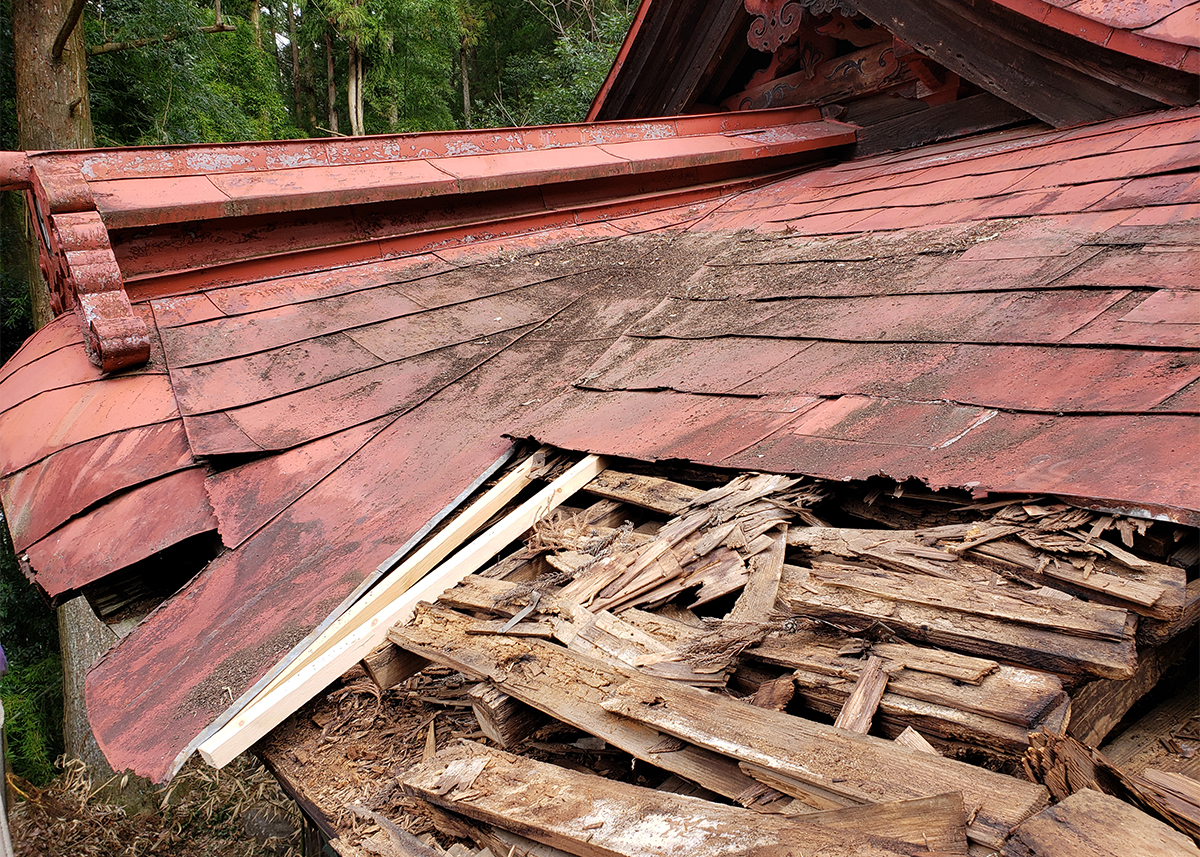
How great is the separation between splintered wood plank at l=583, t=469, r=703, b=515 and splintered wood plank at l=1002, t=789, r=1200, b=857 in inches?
43.0

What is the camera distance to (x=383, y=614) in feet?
6.59

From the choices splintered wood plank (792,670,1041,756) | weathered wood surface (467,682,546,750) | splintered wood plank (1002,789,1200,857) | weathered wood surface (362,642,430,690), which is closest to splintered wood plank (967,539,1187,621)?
splintered wood plank (792,670,1041,756)

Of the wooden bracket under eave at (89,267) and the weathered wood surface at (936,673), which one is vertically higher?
the wooden bracket under eave at (89,267)

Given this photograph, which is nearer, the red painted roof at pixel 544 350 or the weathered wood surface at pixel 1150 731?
the weathered wood surface at pixel 1150 731

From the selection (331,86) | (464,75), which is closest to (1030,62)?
(331,86)

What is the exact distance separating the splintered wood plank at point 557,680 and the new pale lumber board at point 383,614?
0.06 metres

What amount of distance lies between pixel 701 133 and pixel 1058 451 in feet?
12.7

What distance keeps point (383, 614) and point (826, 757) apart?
3.96 feet

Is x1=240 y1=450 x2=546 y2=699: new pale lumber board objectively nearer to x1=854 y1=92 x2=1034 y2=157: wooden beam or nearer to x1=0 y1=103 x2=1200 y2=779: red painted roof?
x1=0 y1=103 x2=1200 y2=779: red painted roof

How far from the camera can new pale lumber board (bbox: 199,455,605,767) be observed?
179 cm

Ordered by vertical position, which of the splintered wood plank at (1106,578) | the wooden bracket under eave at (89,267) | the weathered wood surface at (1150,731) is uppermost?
the wooden bracket under eave at (89,267)

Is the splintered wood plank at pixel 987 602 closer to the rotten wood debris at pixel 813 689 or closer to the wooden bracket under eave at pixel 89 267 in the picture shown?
the rotten wood debris at pixel 813 689

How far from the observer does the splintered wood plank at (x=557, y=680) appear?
1325 millimetres

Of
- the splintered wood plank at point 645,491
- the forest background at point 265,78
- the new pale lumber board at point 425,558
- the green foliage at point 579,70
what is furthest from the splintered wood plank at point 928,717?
the green foliage at point 579,70
